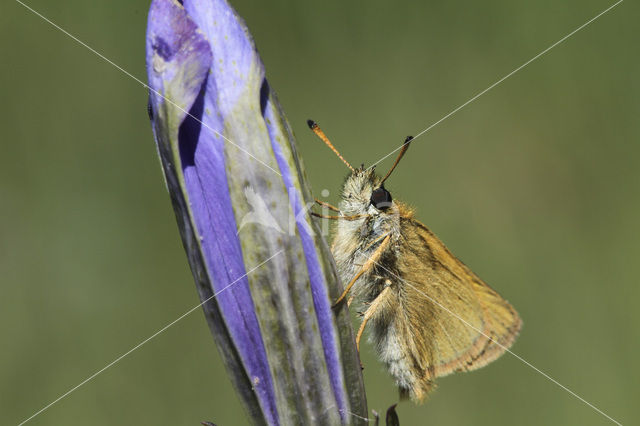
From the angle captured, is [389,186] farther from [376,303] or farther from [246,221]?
[246,221]

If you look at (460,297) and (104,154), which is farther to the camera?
(104,154)

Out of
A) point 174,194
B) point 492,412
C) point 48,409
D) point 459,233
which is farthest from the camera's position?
point 459,233

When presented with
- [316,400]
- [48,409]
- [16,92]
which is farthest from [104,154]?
[316,400]

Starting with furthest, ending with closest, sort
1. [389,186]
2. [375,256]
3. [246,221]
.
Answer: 1. [389,186]
2. [375,256]
3. [246,221]

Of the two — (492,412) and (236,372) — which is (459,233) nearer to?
(492,412)

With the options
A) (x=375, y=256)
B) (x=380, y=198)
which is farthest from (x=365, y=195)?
(x=375, y=256)

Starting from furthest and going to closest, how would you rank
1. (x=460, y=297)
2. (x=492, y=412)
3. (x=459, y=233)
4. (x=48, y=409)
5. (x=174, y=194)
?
(x=459, y=233) < (x=492, y=412) < (x=48, y=409) < (x=460, y=297) < (x=174, y=194)

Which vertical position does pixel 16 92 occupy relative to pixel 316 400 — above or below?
above
